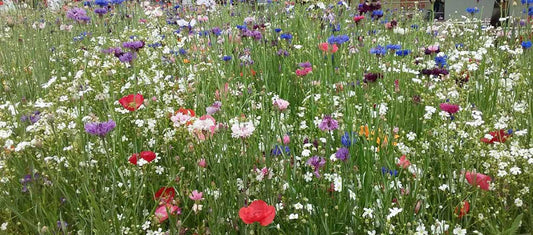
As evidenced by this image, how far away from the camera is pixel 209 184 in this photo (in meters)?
1.59

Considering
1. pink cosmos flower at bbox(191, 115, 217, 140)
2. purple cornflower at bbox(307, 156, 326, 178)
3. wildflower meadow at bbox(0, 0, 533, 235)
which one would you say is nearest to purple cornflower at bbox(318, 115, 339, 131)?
wildflower meadow at bbox(0, 0, 533, 235)

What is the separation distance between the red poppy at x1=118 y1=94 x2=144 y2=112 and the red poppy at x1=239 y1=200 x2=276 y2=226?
85cm

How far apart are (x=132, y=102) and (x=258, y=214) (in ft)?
3.07

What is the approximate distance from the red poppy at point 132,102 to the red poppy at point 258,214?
0.85 m

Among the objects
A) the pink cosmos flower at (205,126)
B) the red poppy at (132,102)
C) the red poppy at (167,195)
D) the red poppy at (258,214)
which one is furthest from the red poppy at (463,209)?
the red poppy at (132,102)

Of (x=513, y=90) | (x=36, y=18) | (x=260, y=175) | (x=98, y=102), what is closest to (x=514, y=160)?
(x=260, y=175)

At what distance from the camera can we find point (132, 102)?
1.91 m

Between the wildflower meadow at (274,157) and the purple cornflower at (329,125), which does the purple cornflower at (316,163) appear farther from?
the purple cornflower at (329,125)

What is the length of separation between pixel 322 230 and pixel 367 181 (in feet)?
0.81

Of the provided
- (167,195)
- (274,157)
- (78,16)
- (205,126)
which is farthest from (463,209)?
(78,16)

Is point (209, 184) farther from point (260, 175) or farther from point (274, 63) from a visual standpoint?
point (274, 63)

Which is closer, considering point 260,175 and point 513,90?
point 260,175

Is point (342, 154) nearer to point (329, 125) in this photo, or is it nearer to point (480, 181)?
point (329, 125)

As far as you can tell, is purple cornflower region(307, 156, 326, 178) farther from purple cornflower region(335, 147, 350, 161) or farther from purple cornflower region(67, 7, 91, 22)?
purple cornflower region(67, 7, 91, 22)
